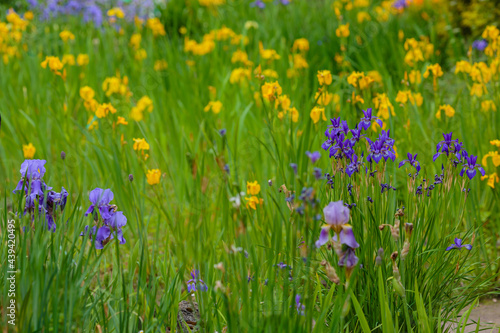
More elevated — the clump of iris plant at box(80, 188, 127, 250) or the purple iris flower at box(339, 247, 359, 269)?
the clump of iris plant at box(80, 188, 127, 250)

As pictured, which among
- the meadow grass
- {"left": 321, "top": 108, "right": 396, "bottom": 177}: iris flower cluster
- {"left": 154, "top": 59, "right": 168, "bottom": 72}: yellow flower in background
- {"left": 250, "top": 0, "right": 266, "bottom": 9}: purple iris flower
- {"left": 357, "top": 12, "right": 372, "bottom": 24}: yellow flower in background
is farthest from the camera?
{"left": 250, "top": 0, "right": 266, "bottom": 9}: purple iris flower

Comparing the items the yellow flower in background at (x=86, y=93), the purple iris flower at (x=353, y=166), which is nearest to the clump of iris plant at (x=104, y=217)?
the purple iris flower at (x=353, y=166)

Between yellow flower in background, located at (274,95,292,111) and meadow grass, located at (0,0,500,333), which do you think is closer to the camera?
meadow grass, located at (0,0,500,333)

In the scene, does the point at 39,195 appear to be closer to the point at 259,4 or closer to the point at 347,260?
the point at 347,260

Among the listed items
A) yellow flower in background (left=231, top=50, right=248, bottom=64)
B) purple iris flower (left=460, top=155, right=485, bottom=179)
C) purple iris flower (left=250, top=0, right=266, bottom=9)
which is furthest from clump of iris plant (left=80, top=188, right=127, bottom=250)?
purple iris flower (left=250, top=0, right=266, bottom=9)

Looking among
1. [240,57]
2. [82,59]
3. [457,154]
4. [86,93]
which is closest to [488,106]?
[457,154]

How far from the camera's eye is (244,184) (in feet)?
9.08

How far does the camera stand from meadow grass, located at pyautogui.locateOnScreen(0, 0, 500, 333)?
1479 millimetres

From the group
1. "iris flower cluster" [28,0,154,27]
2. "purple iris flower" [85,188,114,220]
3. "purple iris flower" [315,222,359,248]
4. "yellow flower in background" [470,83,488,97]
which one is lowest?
"purple iris flower" [315,222,359,248]

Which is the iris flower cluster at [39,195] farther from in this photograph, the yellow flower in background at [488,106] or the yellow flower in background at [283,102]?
the yellow flower in background at [488,106]

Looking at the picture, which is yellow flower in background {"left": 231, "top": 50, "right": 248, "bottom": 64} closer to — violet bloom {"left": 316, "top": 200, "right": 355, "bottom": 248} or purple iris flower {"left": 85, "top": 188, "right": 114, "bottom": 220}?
purple iris flower {"left": 85, "top": 188, "right": 114, "bottom": 220}

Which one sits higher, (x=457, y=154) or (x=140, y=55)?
(x=140, y=55)

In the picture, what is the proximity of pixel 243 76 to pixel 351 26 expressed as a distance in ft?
6.56

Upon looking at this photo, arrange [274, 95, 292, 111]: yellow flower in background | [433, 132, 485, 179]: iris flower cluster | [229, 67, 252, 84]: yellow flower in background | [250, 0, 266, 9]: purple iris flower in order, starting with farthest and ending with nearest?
[250, 0, 266, 9]: purple iris flower
[229, 67, 252, 84]: yellow flower in background
[274, 95, 292, 111]: yellow flower in background
[433, 132, 485, 179]: iris flower cluster
